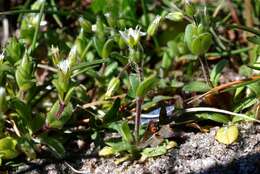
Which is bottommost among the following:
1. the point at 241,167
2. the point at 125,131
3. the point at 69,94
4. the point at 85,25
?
the point at 241,167

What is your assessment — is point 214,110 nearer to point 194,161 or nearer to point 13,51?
point 194,161

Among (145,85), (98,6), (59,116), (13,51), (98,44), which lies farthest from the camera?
(98,6)

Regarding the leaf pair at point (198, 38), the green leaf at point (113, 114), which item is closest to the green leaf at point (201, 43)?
the leaf pair at point (198, 38)

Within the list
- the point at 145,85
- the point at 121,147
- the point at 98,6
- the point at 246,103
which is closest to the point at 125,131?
the point at 121,147

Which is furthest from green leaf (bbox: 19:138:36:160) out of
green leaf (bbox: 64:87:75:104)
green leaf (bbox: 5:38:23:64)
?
green leaf (bbox: 5:38:23:64)

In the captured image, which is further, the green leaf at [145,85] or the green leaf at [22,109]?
the green leaf at [22,109]

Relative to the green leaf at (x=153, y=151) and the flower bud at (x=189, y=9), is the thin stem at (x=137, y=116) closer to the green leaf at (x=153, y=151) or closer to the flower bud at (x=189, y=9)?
the green leaf at (x=153, y=151)
